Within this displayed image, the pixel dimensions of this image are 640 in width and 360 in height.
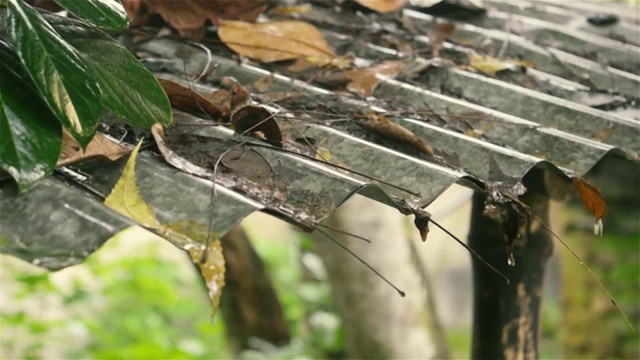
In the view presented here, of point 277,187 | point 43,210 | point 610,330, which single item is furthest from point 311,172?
point 610,330

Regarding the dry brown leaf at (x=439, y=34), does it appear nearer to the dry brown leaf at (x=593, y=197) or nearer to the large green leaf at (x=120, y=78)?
the dry brown leaf at (x=593, y=197)

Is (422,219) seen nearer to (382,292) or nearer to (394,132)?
(394,132)

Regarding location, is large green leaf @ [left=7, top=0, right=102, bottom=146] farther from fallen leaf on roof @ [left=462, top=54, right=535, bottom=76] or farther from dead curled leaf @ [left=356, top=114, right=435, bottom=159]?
fallen leaf on roof @ [left=462, top=54, right=535, bottom=76]

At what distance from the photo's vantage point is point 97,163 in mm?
1487

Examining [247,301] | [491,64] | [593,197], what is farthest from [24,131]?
[247,301]

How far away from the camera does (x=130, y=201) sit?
1350 millimetres

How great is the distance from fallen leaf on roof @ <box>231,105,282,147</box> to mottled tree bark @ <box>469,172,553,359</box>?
2.93 ft

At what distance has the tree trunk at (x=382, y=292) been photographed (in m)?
4.96

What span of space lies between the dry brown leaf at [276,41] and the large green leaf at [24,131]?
105 cm

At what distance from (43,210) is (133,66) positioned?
38 centimetres

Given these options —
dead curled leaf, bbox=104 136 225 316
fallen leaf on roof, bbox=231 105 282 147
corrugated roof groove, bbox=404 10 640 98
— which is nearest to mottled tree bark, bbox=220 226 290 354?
corrugated roof groove, bbox=404 10 640 98

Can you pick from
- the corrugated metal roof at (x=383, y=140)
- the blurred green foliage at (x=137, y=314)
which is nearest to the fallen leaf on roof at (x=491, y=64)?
the corrugated metal roof at (x=383, y=140)

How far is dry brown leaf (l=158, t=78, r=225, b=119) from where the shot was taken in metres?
1.82

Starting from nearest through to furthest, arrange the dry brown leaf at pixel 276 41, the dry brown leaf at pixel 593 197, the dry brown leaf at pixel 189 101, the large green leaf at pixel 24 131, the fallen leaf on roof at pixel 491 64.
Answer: the large green leaf at pixel 24 131
the dry brown leaf at pixel 593 197
the dry brown leaf at pixel 189 101
the dry brown leaf at pixel 276 41
the fallen leaf on roof at pixel 491 64
